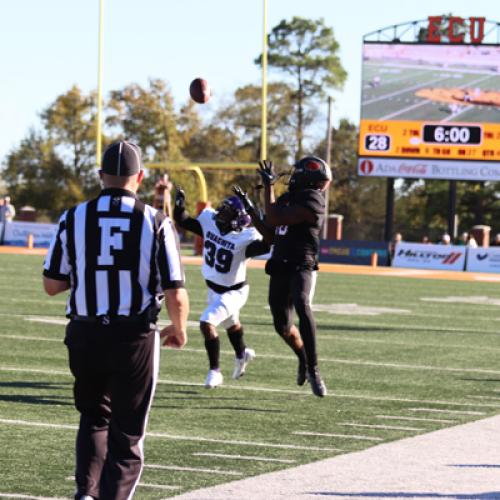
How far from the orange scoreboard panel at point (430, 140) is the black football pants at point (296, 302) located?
3030cm

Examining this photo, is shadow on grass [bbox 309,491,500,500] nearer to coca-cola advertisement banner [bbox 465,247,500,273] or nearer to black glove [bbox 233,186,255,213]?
black glove [bbox 233,186,255,213]

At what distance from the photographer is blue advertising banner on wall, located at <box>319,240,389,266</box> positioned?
39.5 metres

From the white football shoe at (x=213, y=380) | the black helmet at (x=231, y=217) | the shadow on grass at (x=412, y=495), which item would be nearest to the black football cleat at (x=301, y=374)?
the white football shoe at (x=213, y=380)

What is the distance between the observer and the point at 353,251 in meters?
40.3

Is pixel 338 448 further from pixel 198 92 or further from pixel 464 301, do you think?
pixel 464 301

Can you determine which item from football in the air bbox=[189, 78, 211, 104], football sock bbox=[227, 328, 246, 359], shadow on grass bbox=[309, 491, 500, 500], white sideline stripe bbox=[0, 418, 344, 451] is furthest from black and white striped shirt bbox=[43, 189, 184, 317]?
football in the air bbox=[189, 78, 211, 104]

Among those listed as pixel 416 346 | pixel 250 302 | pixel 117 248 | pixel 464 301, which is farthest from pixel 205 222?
pixel 464 301

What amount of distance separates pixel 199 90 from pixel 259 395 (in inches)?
327

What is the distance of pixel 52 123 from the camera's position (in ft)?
213

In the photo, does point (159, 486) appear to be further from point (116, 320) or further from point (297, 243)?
point (297, 243)

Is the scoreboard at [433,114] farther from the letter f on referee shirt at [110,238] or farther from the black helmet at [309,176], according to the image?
the letter f on referee shirt at [110,238]

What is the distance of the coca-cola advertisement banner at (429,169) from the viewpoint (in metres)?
40.3

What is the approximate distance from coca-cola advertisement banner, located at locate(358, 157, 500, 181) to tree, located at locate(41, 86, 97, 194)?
1032 inches

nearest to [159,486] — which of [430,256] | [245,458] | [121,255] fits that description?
[245,458]
